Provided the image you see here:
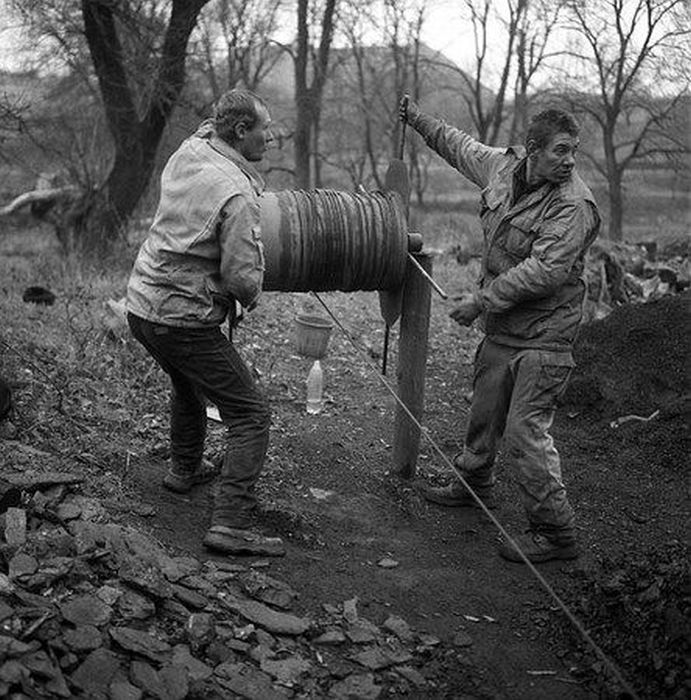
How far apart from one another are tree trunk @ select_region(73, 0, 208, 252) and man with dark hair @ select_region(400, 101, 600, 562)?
30.9ft

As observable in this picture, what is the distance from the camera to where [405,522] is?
5203 millimetres

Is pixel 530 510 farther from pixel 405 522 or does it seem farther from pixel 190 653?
pixel 190 653

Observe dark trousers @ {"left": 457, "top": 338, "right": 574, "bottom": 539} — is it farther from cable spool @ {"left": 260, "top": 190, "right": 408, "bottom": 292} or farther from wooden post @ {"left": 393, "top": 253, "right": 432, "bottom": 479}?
cable spool @ {"left": 260, "top": 190, "right": 408, "bottom": 292}

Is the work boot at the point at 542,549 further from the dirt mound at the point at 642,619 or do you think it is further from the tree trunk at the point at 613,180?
the tree trunk at the point at 613,180

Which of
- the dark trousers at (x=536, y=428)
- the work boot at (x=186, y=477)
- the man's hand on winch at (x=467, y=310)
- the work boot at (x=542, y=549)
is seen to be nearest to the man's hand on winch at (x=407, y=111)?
the man's hand on winch at (x=467, y=310)

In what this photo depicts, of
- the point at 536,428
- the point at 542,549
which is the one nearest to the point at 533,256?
the point at 536,428

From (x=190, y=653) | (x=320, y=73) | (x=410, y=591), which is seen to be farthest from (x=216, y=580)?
(x=320, y=73)

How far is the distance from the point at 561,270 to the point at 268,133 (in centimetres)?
158

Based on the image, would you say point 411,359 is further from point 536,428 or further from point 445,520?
point 536,428

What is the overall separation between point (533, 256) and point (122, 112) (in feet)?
36.0

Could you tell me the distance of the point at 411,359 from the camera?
564 cm

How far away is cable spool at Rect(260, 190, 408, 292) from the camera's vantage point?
519cm

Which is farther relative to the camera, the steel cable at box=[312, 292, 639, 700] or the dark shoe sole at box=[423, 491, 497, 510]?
the dark shoe sole at box=[423, 491, 497, 510]

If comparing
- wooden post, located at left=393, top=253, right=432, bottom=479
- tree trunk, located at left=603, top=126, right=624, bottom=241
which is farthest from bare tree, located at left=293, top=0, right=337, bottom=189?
wooden post, located at left=393, top=253, right=432, bottom=479
